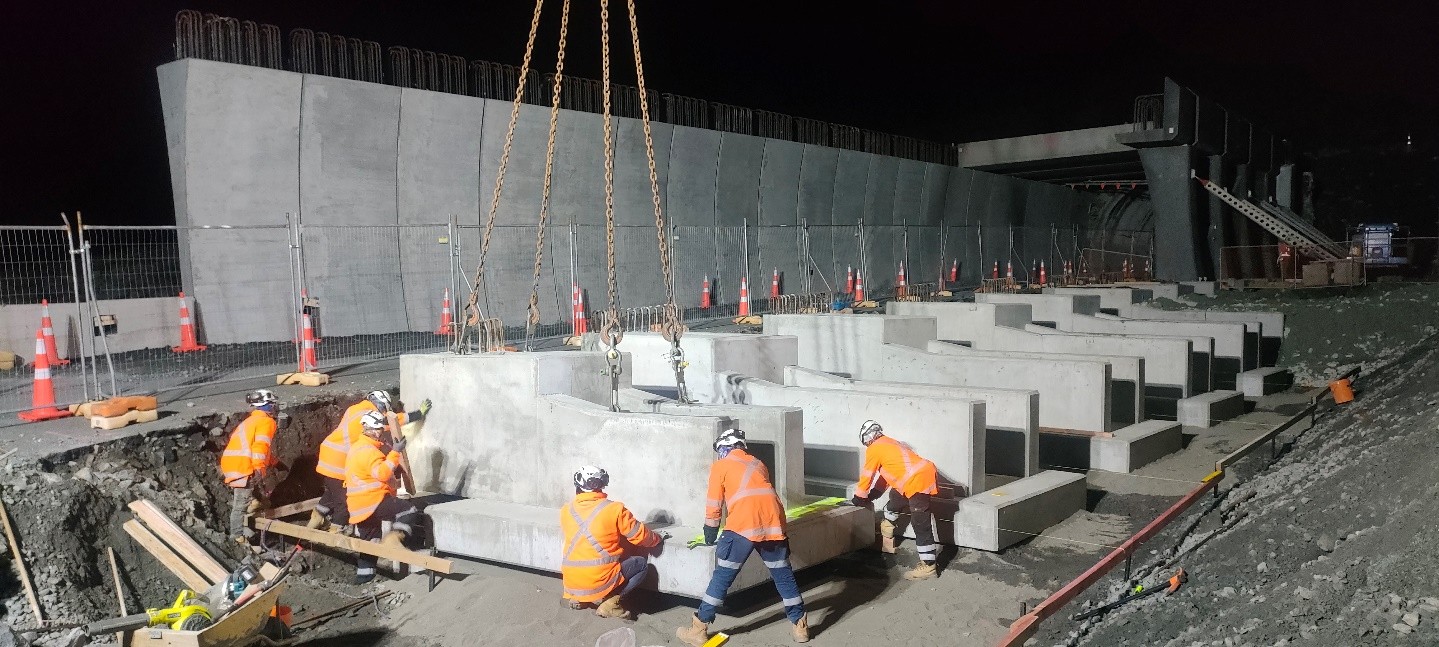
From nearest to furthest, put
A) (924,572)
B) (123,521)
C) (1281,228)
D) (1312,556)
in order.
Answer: (1312,556) → (123,521) → (924,572) → (1281,228)

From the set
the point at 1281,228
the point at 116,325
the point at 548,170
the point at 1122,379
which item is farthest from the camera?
the point at 1281,228

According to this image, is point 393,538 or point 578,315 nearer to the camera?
point 393,538

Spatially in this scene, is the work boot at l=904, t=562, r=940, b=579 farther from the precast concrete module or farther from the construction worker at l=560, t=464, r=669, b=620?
the construction worker at l=560, t=464, r=669, b=620

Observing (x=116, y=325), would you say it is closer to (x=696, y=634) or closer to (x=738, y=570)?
(x=696, y=634)

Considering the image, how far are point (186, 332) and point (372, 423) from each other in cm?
698

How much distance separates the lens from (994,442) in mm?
10383

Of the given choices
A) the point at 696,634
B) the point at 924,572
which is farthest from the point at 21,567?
the point at 924,572

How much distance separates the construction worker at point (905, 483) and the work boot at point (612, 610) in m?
2.37

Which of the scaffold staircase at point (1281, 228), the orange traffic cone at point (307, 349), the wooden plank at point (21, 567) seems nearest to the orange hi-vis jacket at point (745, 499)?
the wooden plank at point (21, 567)

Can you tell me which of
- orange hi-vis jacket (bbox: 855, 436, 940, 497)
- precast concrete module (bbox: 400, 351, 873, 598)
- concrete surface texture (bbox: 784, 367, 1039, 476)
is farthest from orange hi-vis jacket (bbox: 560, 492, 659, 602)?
concrete surface texture (bbox: 784, 367, 1039, 476)

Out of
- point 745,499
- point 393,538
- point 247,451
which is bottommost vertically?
point 393,538

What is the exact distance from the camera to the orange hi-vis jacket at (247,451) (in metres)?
8.03

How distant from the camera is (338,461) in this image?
8352 mm

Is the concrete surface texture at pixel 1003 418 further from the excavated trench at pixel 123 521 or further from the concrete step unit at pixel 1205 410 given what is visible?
the excavated trench at pixel 123 521
